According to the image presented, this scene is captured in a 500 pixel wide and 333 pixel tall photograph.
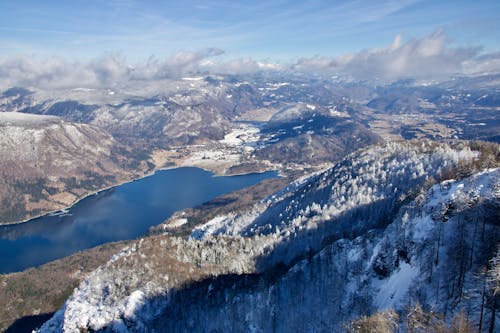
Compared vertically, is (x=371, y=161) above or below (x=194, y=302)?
above

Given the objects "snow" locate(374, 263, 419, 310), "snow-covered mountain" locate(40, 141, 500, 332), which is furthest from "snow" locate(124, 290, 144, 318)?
"snow" locate(374, 263, 419, 310)

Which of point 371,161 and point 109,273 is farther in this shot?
point 371,161

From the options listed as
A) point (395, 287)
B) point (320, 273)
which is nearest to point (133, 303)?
point (320, 273)

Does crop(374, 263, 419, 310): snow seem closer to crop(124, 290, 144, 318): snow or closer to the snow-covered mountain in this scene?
the snow-covered mountain

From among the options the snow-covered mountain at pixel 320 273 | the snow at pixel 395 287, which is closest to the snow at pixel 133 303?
the snow-covered mountain at pixel 320 273

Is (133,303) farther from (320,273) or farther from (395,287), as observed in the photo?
(395,287)

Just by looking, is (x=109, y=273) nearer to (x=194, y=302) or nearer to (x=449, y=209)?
(x=194, y=302)

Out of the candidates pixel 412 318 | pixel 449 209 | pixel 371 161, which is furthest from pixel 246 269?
pixel 371 161
